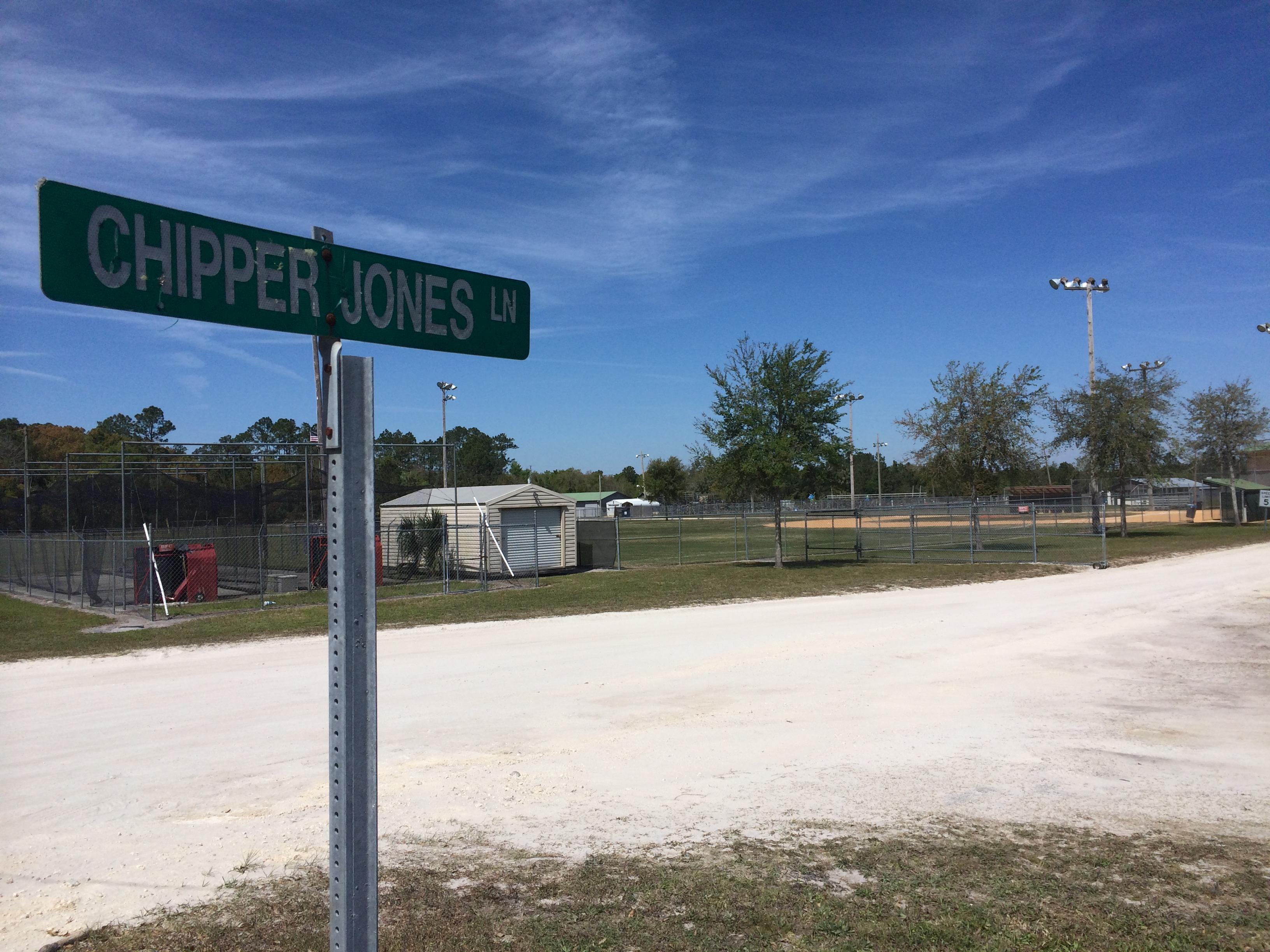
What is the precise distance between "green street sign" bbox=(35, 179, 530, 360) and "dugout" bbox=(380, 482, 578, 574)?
2259cm

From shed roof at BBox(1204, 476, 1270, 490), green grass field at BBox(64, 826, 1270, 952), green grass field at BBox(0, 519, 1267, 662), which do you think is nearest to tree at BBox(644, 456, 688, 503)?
shed roof at BBox(1204, 476, 1270, 490)

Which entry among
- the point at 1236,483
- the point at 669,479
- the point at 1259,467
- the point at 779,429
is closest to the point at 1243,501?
the point at 1236,483

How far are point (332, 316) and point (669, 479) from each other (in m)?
94.9

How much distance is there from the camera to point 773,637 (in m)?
13.0

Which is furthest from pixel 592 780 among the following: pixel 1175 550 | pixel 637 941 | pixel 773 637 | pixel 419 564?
pixel 1175 550

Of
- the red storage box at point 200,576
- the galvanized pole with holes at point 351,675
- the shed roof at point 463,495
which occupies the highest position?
the shed roof at point 463,495

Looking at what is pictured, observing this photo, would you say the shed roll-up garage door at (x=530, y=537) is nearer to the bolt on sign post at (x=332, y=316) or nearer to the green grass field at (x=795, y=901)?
the green grass field at (x=795, y=901)

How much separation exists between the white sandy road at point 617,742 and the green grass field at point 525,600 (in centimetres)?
192

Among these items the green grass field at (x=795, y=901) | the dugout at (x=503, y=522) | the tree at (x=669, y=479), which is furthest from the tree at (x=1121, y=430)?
the tree at (x=669, y=479)

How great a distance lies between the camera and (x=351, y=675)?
7.66ft

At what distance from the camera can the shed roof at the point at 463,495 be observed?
27516 millimetres

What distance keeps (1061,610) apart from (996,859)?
40.9ft

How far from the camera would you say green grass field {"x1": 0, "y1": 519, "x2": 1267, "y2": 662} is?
14.3m

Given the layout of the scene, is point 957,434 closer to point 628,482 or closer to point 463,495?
point 463,495
